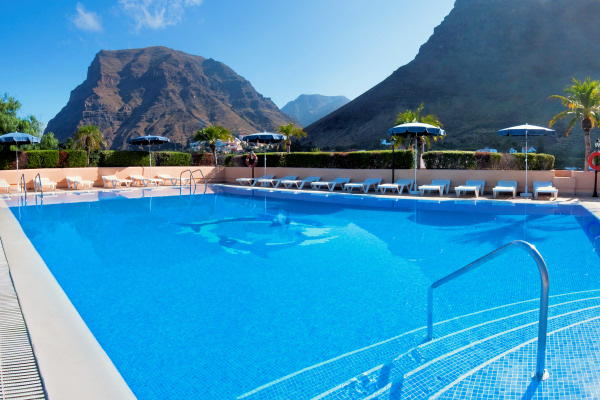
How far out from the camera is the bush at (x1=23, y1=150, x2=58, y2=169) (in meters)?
16.5

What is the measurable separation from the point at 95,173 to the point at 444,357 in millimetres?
17627

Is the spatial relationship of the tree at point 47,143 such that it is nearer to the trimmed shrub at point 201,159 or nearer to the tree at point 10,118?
the tree at point 10,118

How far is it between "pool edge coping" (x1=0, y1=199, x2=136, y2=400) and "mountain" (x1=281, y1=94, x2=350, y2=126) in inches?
5901

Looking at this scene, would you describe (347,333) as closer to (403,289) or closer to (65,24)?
(403,289)

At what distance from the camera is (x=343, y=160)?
17188 millimetres

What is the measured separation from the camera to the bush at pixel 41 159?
1645 centimetres

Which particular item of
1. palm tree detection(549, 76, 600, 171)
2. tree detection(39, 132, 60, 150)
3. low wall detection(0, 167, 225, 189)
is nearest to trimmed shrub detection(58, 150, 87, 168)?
low wall detection(0, 167, 225, 189)

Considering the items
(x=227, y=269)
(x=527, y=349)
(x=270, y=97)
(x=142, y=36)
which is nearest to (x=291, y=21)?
(x=142, y=36)

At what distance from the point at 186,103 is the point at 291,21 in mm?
56283

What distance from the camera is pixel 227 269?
555 centimetres

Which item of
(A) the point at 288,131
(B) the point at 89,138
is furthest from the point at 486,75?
(B) the point at 89,138

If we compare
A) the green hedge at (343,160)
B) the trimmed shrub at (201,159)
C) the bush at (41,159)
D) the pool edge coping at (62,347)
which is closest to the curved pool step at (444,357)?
the pool edge coping at (62,347)

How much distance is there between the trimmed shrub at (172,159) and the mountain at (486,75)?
37.1 m

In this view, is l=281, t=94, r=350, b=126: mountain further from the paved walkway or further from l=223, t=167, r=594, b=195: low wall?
the paved walkway
